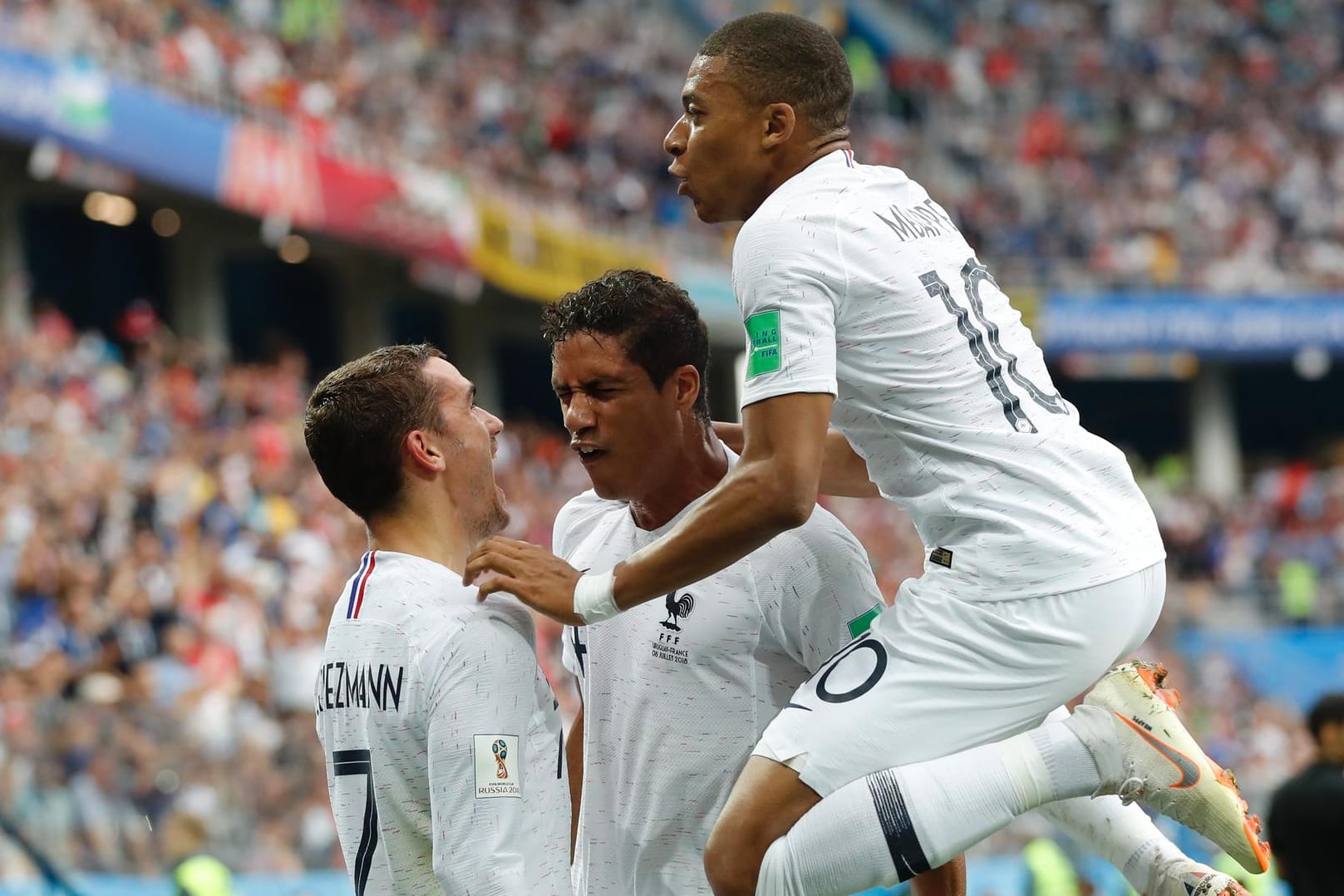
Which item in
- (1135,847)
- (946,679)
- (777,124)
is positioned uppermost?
(777,124)

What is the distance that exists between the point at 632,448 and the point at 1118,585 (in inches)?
39.1

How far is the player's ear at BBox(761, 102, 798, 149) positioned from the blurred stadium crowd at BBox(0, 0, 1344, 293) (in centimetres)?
1625

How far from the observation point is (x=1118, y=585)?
352 centimetres

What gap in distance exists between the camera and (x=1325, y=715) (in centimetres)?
697

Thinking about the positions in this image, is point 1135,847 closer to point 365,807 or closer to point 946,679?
point 946,679

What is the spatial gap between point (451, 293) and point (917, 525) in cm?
2169

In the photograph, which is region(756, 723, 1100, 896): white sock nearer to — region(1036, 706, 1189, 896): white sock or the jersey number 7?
region(1036, 706, 1189, 896): white sock

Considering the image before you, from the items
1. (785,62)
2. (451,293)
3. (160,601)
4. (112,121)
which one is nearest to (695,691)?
(785,62)

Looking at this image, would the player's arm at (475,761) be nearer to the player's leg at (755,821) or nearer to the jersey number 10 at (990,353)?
the player's leg at (755,821)

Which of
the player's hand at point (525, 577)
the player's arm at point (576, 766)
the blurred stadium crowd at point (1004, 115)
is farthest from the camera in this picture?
the blurred stadium crowd at point (1004, 115)

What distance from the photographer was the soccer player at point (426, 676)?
3156mm

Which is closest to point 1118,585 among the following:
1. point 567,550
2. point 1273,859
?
point 567,550

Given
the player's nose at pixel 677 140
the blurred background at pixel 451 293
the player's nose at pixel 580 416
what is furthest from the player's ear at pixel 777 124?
the blurred background at pixel 451 293

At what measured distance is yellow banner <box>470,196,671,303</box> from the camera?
22.3m
